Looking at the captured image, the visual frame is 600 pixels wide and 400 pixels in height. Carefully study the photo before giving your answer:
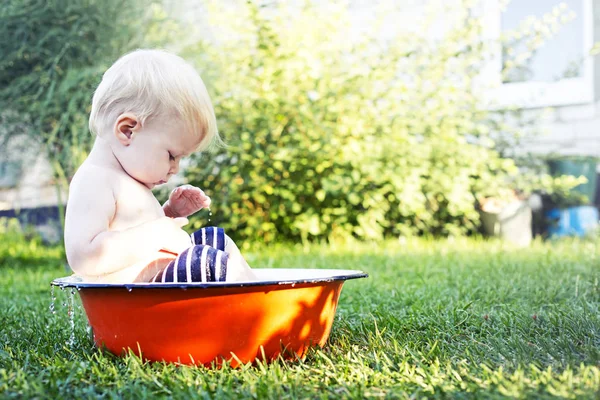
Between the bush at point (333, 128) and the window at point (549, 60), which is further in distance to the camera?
the window at point (549, 60)

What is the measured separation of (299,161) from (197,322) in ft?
10.6

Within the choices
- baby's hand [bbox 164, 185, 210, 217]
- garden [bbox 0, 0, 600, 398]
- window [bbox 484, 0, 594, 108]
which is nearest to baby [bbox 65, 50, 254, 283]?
baby's hand [bbox 164, 185, 210, 217]

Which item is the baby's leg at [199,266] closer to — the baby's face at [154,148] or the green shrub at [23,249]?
the baby's face at [154,148]

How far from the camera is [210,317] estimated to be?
4.91 ft

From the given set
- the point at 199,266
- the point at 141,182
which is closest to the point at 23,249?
the point at 141,182

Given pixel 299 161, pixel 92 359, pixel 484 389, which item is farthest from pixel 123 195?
pixel 299 161

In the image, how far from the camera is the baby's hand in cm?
200

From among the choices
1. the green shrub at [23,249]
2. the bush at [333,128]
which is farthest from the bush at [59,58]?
the green shrub at [23,249]

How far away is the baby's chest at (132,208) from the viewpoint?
5.57ft

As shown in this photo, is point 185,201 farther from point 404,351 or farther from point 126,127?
point 404,351

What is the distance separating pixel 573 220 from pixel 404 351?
4.27m

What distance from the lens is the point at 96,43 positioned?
4.09 m

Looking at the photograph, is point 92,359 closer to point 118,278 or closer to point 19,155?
point 118,278

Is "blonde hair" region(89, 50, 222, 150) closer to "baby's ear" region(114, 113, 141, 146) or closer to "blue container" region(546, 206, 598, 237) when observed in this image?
"baby's ear" region(114, 113, 141, 146)
